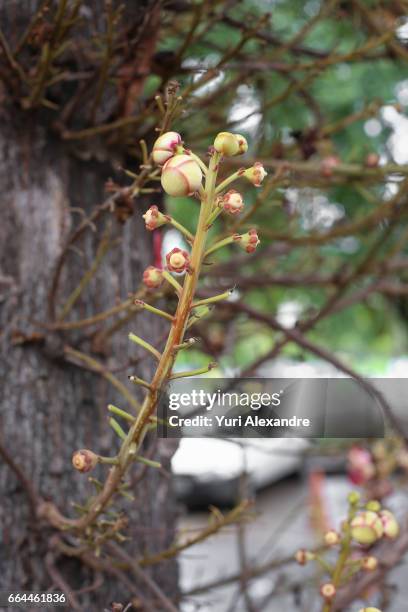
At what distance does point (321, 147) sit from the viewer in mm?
1997

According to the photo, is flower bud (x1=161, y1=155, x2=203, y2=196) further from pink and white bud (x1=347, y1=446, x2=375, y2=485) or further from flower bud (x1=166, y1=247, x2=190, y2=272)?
pink and white bud (x1=347, y1=446, x2=375, y2=485)

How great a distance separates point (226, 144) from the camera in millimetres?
662

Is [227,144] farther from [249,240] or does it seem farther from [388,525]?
[388,525]

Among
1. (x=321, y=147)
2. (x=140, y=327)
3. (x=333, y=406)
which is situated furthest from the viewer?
(x=321, y=147)

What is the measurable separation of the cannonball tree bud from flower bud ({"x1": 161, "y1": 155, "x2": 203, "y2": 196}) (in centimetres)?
3

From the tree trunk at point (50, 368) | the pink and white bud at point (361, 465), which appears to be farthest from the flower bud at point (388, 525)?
the pink and white bud at point (361, 465)

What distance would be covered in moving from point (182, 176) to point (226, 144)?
0.06 meters

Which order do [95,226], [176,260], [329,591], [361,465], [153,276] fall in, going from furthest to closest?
1. [361,465]
2. [95,226]
3. [329,591]
4. [153,276]
5. [176,260]

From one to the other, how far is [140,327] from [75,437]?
0.31 metres

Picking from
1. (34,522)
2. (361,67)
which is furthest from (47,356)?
(361,67)

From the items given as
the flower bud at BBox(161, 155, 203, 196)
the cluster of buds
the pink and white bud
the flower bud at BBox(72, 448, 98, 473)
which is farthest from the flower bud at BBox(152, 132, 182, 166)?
the pink and white bud

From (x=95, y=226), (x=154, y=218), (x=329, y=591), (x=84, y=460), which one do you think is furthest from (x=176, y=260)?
(x=95, y=226)

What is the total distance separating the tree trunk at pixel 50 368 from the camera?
1.41m

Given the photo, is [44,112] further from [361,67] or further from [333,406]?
[361,67]
